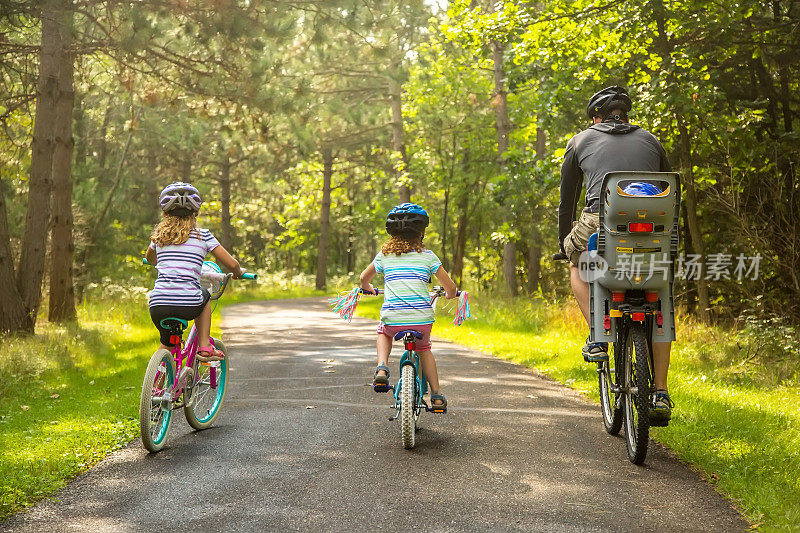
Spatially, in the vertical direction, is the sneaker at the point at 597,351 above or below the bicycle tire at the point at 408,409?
above

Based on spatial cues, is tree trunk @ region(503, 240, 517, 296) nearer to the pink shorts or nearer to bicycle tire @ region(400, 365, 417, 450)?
the pink shorts

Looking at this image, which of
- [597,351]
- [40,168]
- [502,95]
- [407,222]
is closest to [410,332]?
[407,222]

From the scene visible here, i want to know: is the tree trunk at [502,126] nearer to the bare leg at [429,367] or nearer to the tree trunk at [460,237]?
the tree trunk at [460,237]

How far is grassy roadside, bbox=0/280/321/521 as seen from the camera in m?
5.38

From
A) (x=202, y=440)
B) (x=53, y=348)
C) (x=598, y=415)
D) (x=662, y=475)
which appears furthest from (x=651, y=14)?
(x=53, y=348)

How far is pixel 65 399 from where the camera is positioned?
28.3 feet

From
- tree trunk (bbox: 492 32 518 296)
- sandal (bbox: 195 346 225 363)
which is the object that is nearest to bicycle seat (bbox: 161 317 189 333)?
sandal (bbox: 195 346 225 363)

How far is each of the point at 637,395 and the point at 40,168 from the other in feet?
39.9

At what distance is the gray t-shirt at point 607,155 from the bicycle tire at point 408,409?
1779 millimetres

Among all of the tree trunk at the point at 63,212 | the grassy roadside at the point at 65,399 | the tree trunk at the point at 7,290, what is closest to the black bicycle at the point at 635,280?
the grassy roadside at the point at 65,399

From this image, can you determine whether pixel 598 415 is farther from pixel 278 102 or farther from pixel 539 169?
pixel 278 102

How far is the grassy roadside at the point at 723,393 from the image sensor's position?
193 inches

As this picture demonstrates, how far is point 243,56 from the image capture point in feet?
50.4

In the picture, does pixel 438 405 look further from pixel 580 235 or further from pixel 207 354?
pixel 207 354
